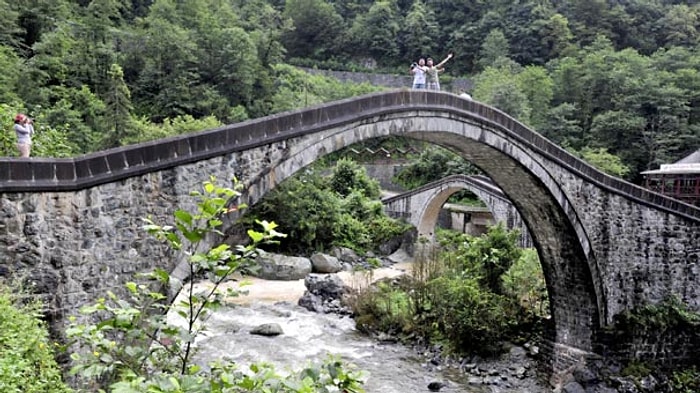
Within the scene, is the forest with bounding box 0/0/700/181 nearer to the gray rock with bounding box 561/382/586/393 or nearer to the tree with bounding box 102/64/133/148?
the tree with bounding box 102/64/133/148

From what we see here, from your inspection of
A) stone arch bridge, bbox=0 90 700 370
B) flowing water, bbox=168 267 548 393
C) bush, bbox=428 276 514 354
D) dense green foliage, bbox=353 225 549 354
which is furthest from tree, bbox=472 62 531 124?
bush, bbox=428 276 514 354

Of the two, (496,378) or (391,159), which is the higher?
(391,159)

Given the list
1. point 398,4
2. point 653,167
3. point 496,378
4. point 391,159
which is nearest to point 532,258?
point 496,378

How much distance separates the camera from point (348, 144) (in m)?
7.85

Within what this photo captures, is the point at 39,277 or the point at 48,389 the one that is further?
the point at 39,277

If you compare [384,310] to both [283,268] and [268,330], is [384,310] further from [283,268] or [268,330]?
[283,268]

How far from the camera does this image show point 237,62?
3070 cm

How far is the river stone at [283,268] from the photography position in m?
18.5

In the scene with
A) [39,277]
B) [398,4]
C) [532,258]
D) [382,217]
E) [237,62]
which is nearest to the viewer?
[39,277]

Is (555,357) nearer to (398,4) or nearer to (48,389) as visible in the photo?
(48,389)

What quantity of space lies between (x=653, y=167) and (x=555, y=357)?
1709 centimetres

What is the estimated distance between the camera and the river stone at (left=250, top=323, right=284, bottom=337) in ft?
42.0

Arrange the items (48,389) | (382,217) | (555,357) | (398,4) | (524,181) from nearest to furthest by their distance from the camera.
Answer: (48,389)
(524,181)
(555,357)
(382,217)
(398,4)

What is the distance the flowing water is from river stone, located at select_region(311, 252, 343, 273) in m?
4.21
